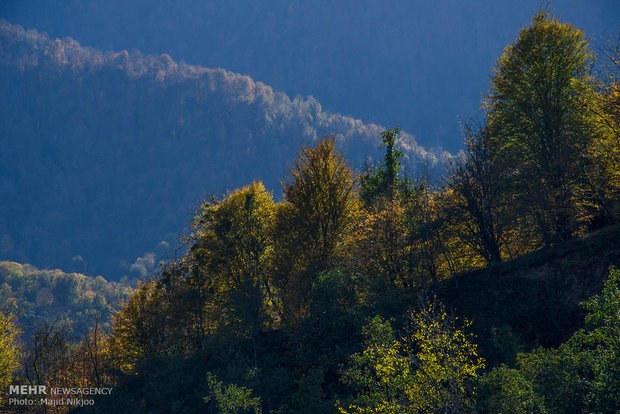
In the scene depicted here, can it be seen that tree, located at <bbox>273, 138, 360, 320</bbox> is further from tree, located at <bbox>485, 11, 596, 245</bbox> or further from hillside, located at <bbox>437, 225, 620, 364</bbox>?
tree, located at <bbox>485, 11, 596, 245</bbox>

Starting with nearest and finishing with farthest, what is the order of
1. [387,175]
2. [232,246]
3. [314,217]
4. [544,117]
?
[544,117]
[314,217]
[232,246]
[387,175]

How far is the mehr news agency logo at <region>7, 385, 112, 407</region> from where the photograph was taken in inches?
1340

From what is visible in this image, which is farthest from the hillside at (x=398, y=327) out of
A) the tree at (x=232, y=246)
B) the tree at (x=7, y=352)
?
the tree at (x=7, y=352)

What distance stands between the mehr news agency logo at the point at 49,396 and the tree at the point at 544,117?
36673 mm

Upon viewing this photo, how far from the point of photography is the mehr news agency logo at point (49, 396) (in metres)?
34.0

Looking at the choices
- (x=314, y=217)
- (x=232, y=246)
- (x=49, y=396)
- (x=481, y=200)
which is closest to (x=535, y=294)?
(x=481, y=200)

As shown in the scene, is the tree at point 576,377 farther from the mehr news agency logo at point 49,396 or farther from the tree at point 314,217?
the mehr news agency logo at point 49,396

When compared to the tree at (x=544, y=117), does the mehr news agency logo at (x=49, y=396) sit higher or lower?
lower

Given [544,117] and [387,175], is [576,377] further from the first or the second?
[387,175]

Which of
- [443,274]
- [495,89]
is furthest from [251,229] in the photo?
[495,89]

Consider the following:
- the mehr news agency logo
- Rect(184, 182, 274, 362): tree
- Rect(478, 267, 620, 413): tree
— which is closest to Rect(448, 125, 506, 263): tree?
Rect(478, 267, 620, 413): tree

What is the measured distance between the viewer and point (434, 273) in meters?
28.9

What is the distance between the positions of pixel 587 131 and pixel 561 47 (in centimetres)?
812

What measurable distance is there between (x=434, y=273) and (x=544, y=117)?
49.8 ft
